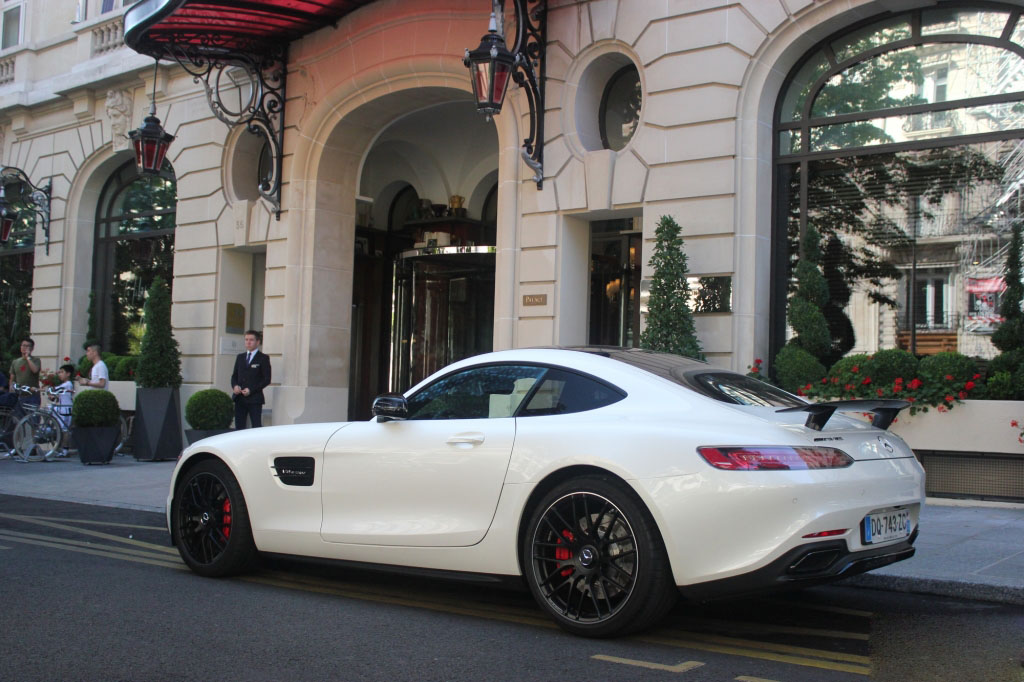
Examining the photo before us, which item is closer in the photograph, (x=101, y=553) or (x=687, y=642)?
(x=687, y=642)

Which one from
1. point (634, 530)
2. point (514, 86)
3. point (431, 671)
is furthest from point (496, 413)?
point (514, 86)

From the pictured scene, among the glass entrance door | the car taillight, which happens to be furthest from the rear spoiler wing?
the glass entrance door

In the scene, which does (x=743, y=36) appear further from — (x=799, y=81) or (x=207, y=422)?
(x=207, y=422)

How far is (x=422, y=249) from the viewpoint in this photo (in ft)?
55.7

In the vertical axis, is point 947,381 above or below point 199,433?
above

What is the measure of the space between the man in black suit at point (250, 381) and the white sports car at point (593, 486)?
7.35 meters

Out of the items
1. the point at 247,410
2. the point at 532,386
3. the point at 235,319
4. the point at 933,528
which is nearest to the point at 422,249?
the point at 235,319

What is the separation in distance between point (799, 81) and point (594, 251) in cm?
391

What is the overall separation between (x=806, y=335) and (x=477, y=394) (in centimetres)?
627

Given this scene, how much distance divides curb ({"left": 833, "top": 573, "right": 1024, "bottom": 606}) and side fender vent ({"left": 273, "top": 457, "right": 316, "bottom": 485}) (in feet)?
11.0

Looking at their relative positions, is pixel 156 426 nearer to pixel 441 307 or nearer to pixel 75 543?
pixel 441 307

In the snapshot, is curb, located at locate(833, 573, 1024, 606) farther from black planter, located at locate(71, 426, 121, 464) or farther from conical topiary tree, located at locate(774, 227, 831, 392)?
black planter, located at locate(71, 426, 121, 464)

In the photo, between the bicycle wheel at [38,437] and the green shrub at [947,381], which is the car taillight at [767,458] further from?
the bicycle wheel at [38,437]

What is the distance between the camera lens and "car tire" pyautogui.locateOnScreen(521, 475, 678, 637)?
469 centimetres
